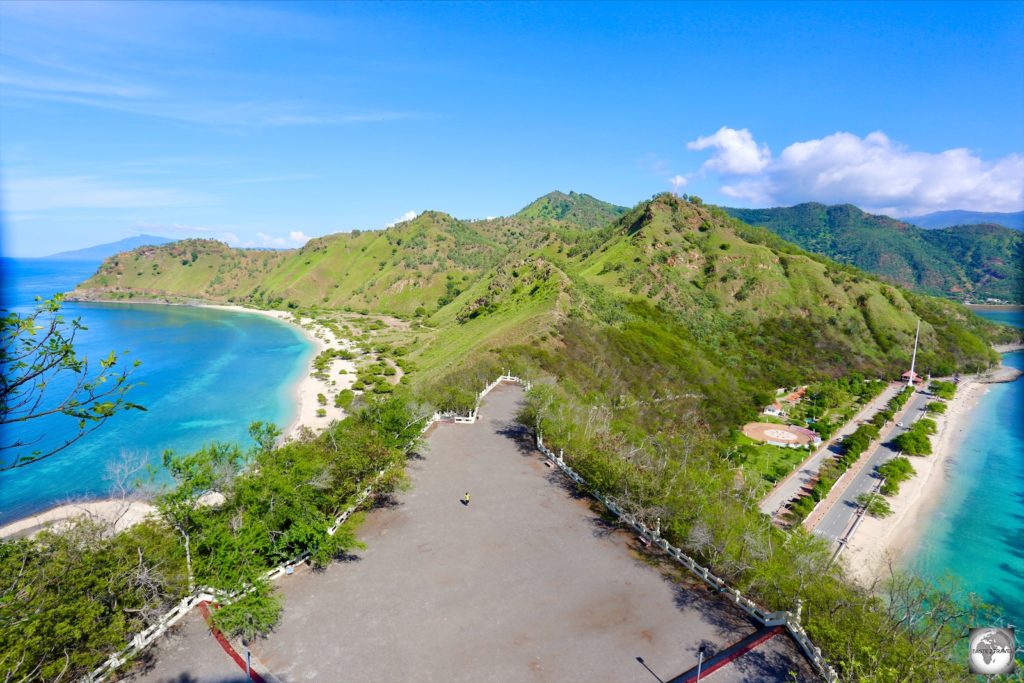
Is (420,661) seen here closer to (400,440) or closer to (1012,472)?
(400,440)

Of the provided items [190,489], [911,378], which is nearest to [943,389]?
[911,378]

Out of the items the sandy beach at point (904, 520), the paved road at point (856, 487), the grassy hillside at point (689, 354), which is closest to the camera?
the grassy hillside at point (689, 354)

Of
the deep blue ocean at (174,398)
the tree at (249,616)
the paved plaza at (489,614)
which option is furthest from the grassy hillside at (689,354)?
the deep blue ocean at (174,398)

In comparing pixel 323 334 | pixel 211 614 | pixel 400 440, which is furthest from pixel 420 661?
pixel 323 334

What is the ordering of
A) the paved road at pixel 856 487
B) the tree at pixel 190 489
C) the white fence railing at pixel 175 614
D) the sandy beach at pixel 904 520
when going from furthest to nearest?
the paved road at pixel 856 487
the sandy beach at pixel 904 520
the tree at pixel 190 489
the white fence railing at pixel 175 614

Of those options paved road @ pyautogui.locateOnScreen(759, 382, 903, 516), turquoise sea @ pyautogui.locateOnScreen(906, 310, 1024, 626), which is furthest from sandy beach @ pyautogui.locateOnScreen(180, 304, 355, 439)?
turquoise sea @ pyautogui.locateOnScreen(906, 310, 1024, 626)

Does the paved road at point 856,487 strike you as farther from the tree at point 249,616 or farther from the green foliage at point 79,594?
the green foliage at point 79,594

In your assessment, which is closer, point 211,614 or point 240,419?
point 211,614
